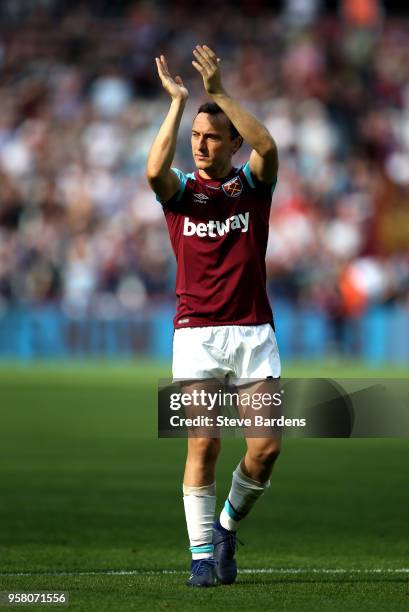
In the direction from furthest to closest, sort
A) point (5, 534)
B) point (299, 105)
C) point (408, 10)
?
1. point (408, 10)
2. point (299, 105)
3. point (5, 534)

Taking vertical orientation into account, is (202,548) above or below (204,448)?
below

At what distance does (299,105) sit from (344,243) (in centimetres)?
346

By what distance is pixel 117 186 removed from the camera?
27391mm

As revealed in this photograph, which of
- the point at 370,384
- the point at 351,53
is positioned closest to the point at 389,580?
the point at 370,384

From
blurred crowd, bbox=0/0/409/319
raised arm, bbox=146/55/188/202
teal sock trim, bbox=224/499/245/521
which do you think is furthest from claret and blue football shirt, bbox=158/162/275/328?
blurred crowd, bbox=0/0/409/319

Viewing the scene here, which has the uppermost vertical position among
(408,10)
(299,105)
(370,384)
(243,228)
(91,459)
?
(408,10)

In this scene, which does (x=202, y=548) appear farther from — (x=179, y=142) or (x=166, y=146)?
(x=179, y=142)

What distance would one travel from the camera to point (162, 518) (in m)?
9.61

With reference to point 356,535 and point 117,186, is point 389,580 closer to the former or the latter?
point 356,535

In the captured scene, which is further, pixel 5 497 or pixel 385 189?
pixel 385 189

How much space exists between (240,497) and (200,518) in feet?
0.89

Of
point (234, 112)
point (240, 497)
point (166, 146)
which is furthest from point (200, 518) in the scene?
point (234, 112)

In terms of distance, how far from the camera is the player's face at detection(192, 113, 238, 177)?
7043mm

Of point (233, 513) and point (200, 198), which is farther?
point (233, 513)
